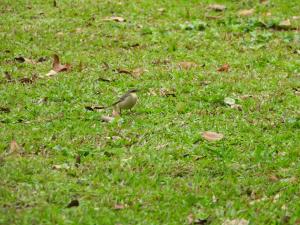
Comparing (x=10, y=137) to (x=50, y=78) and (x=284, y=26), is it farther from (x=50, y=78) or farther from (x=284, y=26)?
(x=284, y=26)

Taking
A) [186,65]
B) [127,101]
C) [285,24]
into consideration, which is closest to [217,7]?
[285,24]

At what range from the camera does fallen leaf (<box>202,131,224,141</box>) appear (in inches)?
275

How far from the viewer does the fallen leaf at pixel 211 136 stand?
6.98 metres

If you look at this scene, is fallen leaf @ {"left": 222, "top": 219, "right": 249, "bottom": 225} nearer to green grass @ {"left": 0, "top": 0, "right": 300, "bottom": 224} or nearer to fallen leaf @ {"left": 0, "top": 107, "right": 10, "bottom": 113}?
green grass @ {"left": 0, "top": 0, "right": 300, "bottom": 224}

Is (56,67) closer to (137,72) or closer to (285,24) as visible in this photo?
(137,72)

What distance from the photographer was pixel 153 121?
7.45 meters

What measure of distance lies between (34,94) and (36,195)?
283cm

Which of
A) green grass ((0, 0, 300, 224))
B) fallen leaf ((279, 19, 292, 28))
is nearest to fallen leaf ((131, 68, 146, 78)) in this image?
green grass ((0, 0, 300, 224))

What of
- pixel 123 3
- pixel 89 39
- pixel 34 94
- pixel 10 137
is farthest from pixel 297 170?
pixel 123 3

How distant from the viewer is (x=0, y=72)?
9.03 metres

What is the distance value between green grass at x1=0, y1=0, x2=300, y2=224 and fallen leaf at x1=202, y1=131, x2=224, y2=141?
0.22 feet

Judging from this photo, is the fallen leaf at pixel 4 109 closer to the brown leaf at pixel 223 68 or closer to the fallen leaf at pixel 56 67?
the fallen leaf at pixel 56 67

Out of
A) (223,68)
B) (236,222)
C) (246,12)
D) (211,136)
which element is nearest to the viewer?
(236,222)

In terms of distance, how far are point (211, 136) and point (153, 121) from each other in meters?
0.72
